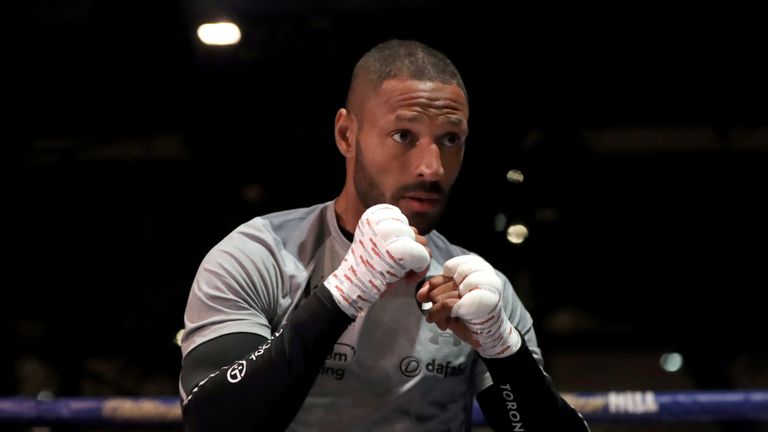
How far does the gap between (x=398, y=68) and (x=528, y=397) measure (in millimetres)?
714

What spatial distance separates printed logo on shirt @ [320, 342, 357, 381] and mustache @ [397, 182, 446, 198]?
1.08 feet

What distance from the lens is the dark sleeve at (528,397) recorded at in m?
1.59

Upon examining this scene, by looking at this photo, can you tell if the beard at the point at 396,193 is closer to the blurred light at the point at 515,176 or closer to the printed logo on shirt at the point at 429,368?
the printed logo on shirt at the point at 429,368

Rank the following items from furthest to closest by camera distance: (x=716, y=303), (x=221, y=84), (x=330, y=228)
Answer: (x=716, y=303) < (x=221, y=84) < (x=330, y=228)

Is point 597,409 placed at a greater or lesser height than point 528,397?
greater

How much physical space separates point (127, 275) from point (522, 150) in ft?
7.66

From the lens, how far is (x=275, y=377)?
1.40 meters

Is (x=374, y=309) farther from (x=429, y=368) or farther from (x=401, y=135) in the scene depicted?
(x=401, y=135)

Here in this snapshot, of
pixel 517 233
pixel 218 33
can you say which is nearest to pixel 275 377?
pixel 517 233

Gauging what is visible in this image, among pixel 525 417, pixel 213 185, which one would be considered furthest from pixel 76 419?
pixel 213 185

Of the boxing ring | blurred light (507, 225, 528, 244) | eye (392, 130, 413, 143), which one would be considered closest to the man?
eye (392, 130, 413, 143)

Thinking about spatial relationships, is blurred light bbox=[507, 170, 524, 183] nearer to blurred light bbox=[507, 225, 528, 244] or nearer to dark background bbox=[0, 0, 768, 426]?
dark background bbox=[0, 0, 768, 426]

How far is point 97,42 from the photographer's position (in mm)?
4566

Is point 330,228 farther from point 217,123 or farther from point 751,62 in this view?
point 751,62
